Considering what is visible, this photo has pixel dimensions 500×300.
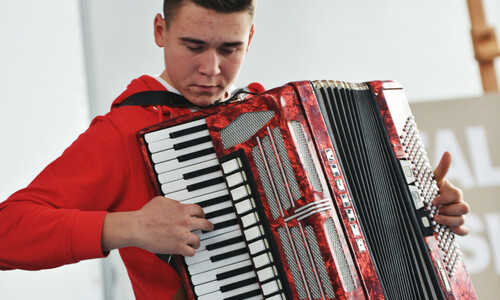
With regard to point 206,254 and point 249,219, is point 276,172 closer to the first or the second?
point 249,219

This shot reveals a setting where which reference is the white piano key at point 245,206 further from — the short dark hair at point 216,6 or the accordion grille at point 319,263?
the short dark hair at point 216,6

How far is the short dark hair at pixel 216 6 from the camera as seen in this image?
1.18m

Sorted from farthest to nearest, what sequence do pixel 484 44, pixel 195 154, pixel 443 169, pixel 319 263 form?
pixel 484 44
pixel 443 169
pixel 195 154
pixel 319 263

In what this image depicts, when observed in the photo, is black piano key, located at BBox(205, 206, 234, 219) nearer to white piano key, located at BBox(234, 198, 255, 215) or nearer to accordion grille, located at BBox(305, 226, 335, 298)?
white piano key, located at BBox(234, 198, 255, 215)

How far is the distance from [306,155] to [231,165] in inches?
6.2

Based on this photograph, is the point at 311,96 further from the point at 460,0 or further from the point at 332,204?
the point at 460,0

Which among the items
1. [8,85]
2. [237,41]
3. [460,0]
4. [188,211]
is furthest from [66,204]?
[460,0]

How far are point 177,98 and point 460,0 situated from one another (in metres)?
2.64

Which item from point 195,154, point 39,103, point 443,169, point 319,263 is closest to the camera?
point 319,263

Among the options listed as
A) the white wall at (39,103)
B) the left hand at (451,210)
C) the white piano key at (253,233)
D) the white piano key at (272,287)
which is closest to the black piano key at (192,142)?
the white piano key at (253,233)

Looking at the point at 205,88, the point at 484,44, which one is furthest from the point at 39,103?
the point at 484,44

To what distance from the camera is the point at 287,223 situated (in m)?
1.05

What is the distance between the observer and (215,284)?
108cm

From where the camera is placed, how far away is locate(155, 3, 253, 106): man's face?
3.89 feet
